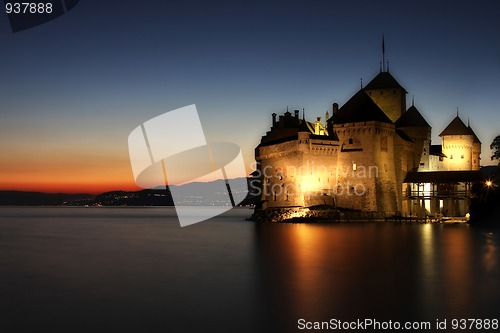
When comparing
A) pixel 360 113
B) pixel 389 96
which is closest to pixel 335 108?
pixel 389 96

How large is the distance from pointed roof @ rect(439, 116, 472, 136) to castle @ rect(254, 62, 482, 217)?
481 centimetres

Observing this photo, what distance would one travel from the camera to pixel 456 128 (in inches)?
2211

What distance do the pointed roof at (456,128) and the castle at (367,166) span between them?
4.81 m

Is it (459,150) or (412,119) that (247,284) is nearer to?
(412,119)

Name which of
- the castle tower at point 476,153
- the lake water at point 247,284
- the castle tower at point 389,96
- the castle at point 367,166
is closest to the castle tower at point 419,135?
the castle at point 367,166

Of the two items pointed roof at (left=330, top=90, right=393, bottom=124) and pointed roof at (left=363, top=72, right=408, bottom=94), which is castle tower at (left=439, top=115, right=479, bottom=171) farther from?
pointed roof at (left=330, top=90, right=393, bottom=124)

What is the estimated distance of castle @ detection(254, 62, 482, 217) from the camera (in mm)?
43875

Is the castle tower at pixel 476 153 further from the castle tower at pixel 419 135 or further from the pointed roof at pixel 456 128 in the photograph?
the castle tower at pixel 419 135

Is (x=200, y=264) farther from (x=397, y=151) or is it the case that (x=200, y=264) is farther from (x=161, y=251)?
(x=397, y=151)

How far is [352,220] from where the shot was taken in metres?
44.3

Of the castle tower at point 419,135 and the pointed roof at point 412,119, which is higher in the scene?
the pointed roof at point 412,119

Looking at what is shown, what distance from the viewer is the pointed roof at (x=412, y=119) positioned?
164 feet

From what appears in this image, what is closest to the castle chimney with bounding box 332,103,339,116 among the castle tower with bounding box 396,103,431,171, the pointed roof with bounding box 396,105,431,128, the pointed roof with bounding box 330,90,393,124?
the pointed roof with bounding box 330,90,393,124

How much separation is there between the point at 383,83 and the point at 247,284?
1527 inches
